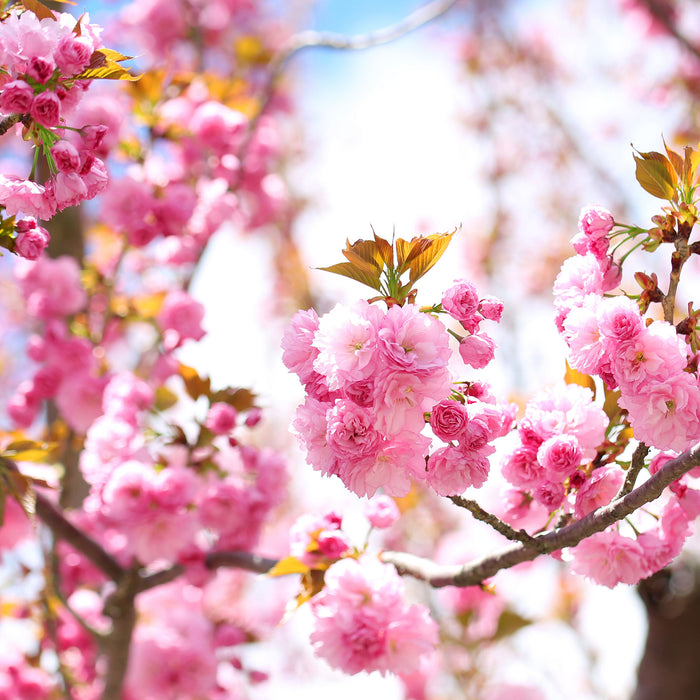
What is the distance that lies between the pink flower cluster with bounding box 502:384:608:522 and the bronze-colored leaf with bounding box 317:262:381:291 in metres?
0.41

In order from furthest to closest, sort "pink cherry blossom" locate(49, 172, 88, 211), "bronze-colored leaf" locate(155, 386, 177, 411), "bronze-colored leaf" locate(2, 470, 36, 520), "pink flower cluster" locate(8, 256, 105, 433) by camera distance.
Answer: "pink flower cluster" locate(8, 256, 105, 433), "bronze-colored leaf" locate(155, 386, 177, 411), "bronze-colored leaf" locate(2, 470, 36, 520), "pink cherry blossom" locate(49, 172, 88, 211)

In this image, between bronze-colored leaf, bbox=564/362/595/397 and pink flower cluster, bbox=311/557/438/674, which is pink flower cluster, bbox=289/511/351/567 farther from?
bronze-colored leaf, bbox=564/362/595/397

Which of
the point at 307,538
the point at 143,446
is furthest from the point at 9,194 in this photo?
the point at 143,446

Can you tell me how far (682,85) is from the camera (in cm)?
486

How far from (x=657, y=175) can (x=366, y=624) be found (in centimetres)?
108

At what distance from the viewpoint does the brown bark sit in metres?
3.12

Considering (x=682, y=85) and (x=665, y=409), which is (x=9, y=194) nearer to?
(x=665, y=409)

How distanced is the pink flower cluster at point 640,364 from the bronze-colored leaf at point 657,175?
0.77 feet

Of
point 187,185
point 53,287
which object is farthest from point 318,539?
point 187,185

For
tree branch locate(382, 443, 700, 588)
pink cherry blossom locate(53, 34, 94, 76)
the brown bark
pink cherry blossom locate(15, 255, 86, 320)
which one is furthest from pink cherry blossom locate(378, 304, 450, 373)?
the brown bark

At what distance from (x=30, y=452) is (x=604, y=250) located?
57.6 inches

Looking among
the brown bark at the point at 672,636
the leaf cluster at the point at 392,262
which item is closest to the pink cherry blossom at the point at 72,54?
the leaf cluster at the point at 392,262

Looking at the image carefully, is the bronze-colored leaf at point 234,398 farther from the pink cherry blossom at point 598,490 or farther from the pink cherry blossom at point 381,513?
the pink cherry blossom at point 598,490

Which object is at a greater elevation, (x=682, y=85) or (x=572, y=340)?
(x=682, y=85)
